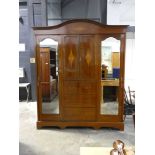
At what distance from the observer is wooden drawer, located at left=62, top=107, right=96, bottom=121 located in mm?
4016

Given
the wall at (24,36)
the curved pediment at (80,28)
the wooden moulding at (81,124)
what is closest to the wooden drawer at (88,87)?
the wooden moulding at (81,124)

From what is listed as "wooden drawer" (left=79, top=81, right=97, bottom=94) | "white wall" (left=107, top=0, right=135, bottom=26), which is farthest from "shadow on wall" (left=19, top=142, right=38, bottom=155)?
"white wall" (left=107, top=0, right=135, bottom=26)

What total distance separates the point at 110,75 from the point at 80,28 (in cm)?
108

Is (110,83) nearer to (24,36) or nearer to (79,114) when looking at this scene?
(79,114)

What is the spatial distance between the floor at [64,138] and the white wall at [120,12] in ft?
9.01

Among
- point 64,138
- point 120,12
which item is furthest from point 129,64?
point 64,138

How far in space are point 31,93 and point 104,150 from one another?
194 inches

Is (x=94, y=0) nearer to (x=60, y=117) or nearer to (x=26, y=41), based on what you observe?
(x=26, y=41)

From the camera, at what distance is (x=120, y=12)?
5.50 m

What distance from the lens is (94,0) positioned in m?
6.88

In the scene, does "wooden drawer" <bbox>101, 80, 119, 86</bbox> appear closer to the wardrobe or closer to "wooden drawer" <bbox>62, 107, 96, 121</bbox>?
the wardrobe

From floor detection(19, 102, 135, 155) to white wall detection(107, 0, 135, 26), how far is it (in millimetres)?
2745

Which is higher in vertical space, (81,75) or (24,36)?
(24,36)
